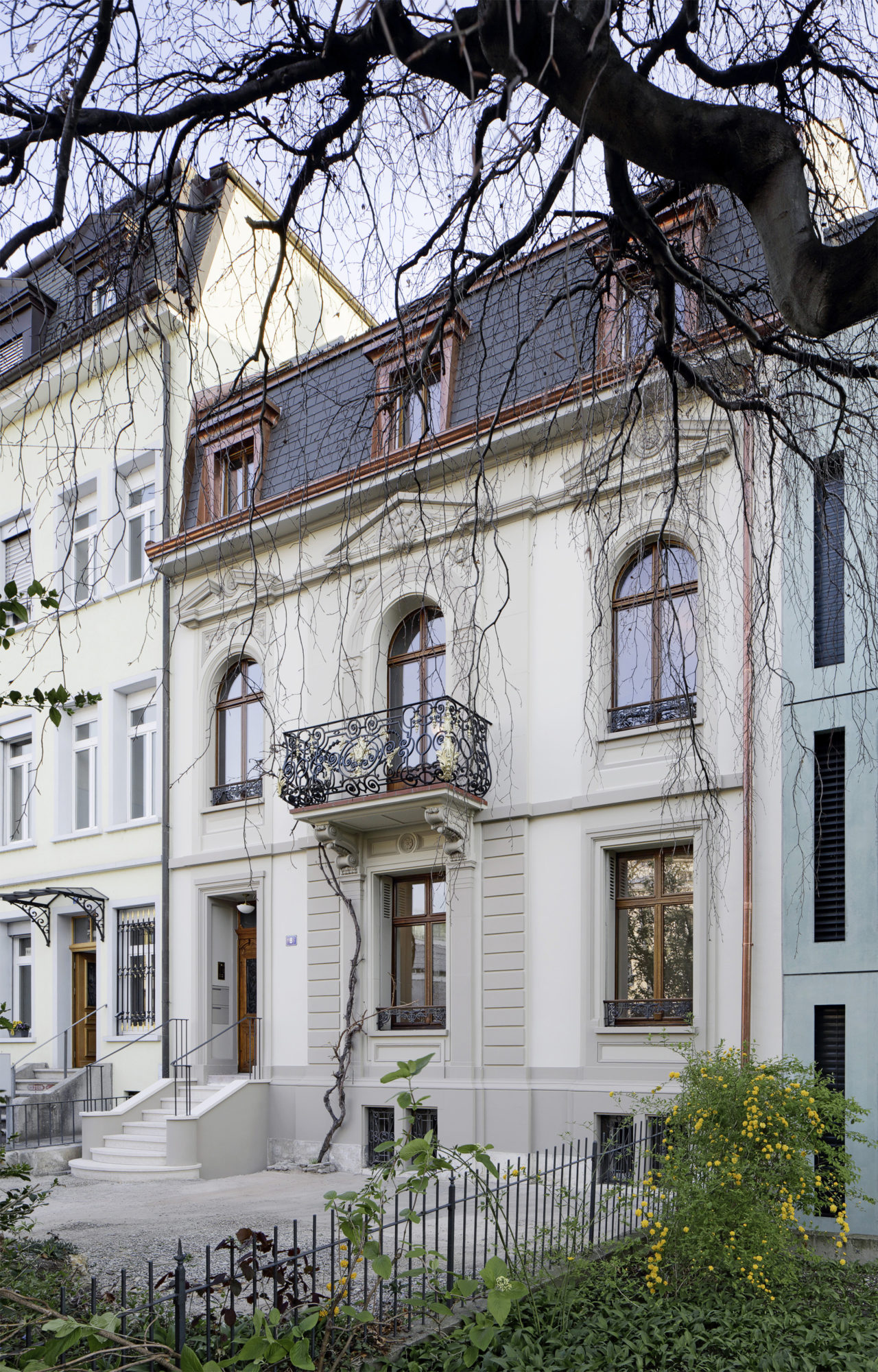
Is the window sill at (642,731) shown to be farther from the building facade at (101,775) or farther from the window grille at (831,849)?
the building facade at (101,775)

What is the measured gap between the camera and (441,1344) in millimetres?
5973

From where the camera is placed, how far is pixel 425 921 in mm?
15453

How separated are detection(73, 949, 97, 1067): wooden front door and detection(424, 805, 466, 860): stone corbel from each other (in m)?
7.85

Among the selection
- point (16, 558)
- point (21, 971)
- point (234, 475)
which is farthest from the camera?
point (16, 558)

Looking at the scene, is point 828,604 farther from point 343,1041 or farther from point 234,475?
point 234,475

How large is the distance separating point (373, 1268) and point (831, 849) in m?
8.51

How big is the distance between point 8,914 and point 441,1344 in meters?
17.0

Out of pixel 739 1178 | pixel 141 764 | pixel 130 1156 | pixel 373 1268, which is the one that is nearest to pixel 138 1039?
pixel 130 1156

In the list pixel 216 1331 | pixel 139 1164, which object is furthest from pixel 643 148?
pixel 139 1164

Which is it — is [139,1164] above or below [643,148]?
below

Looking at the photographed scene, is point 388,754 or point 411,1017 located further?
point 411,1017

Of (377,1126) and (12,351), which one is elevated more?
(12,351)

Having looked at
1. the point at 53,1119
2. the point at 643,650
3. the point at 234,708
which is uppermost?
the point at 643,650

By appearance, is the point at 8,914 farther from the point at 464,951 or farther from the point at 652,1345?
the point at 652,1345
